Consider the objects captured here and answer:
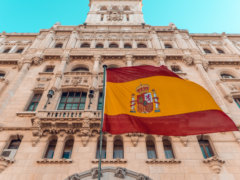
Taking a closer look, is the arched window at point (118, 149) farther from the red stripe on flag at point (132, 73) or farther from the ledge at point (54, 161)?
the red stripe on flag at point (132, 73)

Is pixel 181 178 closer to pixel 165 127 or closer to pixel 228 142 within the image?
pixel 165 127

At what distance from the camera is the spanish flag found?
36.8 ft

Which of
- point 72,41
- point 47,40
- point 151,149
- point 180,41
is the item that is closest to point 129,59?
point 180,41

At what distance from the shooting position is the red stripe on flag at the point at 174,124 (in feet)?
36.1

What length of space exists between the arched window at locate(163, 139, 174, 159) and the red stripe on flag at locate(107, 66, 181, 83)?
17.9 feet

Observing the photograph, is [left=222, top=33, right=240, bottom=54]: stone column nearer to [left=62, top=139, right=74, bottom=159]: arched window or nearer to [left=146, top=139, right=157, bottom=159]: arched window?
[left=146, top=139, right=157, bottom=159]: arched window

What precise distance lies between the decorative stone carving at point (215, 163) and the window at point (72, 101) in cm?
1149

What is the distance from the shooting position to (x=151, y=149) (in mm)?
14344

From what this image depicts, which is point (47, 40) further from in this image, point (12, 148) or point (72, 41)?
point (12, 148)

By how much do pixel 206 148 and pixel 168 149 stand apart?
118 inches

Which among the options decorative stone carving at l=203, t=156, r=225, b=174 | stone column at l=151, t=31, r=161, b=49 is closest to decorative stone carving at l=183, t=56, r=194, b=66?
stone column at l=151, t=31, r=161, b=49

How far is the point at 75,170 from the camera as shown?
12.1 meters

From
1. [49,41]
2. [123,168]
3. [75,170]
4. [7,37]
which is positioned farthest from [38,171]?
[7,37]

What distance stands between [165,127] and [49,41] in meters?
22.7
